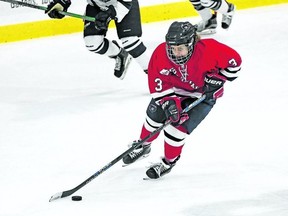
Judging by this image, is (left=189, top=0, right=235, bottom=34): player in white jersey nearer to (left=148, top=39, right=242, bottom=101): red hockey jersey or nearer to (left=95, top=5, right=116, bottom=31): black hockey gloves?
(left=95, top=5, right=116, bottom=31): black hockey gloves

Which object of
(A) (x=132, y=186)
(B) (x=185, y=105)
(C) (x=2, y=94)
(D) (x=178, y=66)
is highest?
(D) (x=178, y=66)

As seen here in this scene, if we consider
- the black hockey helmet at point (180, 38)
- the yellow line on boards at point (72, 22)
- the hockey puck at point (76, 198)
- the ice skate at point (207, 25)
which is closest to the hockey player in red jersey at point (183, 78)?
the black hockey helmet at point (180, 38)

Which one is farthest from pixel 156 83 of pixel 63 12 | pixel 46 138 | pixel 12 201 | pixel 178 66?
pixel 63 12

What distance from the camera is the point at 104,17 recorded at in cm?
436

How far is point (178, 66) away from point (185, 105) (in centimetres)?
21

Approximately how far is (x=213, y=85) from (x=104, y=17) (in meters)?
1.34

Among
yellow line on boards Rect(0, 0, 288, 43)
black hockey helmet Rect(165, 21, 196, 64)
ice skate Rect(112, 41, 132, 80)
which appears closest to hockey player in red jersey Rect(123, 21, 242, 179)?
black hockey helmet Rect(165, 21, 196, 64)

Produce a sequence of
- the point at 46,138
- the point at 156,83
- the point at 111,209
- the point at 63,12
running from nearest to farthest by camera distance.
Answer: the point at 111,209 < the point at 156,83 < the point at 46,138 < the point at 63,12

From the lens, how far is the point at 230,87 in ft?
15.9

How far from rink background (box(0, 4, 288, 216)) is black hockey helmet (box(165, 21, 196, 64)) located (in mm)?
545

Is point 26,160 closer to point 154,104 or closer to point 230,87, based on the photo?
point 154,104

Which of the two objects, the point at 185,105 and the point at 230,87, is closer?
the point at 185,105

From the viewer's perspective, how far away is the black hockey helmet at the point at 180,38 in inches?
119

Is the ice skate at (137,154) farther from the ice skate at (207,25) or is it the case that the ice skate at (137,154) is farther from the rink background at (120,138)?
the ice skate at (207,25)
